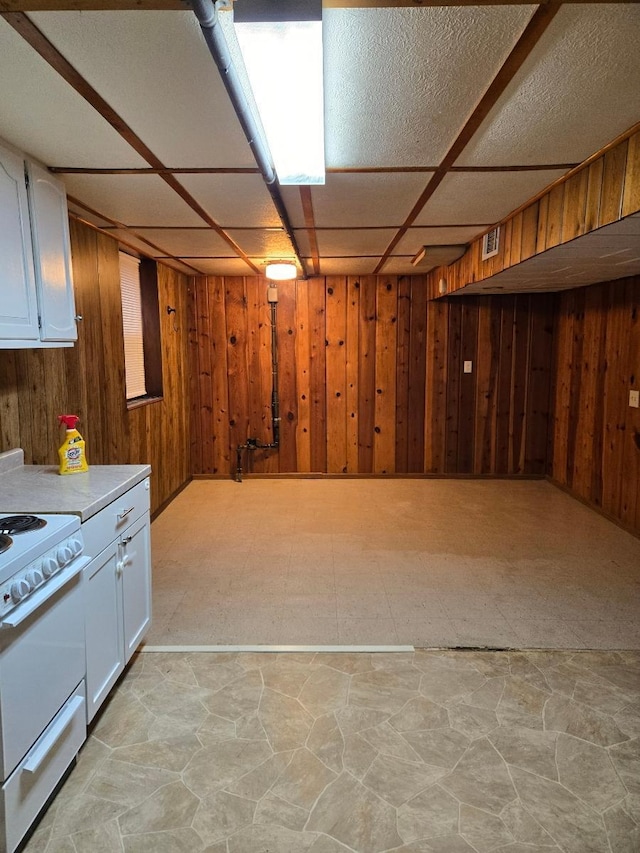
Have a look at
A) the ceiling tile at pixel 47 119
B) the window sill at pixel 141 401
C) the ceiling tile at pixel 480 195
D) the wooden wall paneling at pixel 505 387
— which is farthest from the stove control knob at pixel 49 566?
the wooden wall paneling at pixel 505 387

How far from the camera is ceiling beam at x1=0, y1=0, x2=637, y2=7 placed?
3.84ft

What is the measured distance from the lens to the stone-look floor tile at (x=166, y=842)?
1.55 metres

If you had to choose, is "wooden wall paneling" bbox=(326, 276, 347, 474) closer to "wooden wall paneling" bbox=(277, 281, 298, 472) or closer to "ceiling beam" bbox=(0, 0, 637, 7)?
"wooden wall paneling" bbox=(277, 281, 298, 472)

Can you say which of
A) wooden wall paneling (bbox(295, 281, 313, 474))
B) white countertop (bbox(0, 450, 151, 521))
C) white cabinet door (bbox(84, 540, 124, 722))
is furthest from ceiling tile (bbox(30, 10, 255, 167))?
wooden wall paneling (bbox(295, 281, 313, 474))

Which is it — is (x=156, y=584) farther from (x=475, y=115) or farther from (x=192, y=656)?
(x=475, y=115)

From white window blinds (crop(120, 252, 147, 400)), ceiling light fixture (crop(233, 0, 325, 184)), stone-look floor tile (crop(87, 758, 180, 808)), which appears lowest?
stone-look floor tile (crop(87, 758, 180, 808))

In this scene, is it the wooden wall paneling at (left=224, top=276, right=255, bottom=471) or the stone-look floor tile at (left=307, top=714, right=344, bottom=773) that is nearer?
the stone-look floor tile at (left=307, top=714, right=344, bottom=773)

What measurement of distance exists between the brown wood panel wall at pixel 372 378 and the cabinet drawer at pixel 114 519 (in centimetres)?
335

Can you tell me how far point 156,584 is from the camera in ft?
10.7

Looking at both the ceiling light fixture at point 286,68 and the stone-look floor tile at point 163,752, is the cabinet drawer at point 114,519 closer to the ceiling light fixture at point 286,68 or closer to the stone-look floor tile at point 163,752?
the stone-look floor tile at point 163,752

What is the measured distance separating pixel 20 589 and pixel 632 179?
2.32m

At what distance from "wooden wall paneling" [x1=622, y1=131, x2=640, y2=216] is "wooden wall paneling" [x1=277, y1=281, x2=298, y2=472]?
403 cm

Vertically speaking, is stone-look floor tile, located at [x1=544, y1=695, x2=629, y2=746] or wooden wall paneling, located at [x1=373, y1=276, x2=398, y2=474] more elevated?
wooden wall paneling, located at [x1=373, y1=276, x2=398, y2=474]

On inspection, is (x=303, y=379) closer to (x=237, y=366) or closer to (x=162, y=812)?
(x=237, y=366)
